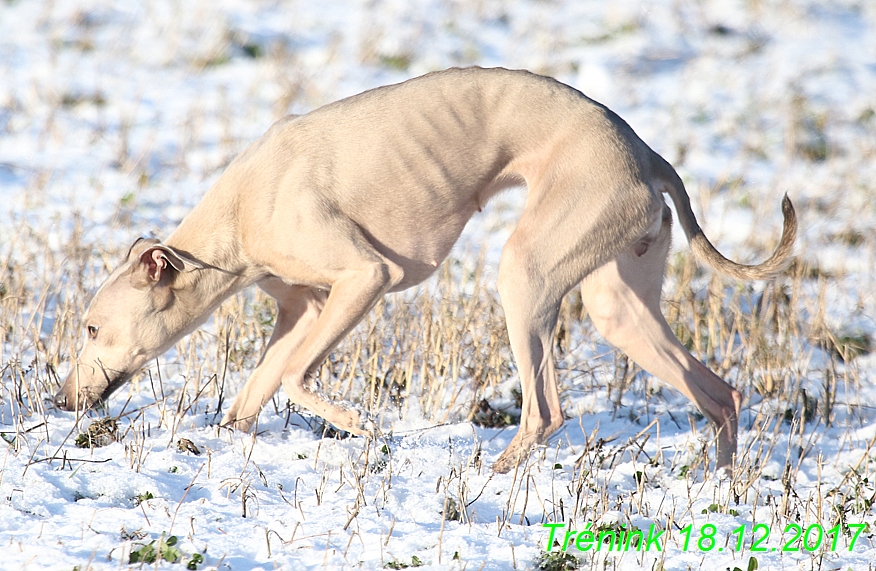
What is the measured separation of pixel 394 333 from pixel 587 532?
2.74 m

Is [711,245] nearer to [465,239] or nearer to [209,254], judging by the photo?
[209,254]

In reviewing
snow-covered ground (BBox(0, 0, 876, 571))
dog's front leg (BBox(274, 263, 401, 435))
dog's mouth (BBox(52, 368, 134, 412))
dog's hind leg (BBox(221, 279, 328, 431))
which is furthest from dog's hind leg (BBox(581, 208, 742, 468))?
dog's mouth (BBox(52, 368, 134, 412))

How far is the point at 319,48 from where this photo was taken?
1323 cm

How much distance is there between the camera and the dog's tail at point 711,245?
198 inches

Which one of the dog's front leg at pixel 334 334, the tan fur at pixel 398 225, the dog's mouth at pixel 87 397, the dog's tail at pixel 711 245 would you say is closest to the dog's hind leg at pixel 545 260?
the tan fur at pixel 398 225

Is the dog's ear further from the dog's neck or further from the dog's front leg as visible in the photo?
the dog's front leg

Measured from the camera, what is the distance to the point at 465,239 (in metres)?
8.97

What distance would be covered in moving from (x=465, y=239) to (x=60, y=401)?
471 cm

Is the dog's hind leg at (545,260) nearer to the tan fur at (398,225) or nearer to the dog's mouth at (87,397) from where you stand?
the tan fur at (398,225)

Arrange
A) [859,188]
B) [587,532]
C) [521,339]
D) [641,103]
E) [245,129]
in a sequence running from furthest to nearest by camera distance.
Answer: [641,103], [245,129], [859,188], [521,339], [587,532]

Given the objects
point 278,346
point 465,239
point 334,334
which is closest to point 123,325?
point 278,346

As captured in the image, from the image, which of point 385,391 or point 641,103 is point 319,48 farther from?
point 385,391

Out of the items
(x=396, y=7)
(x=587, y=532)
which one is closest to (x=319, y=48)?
(x=396, y=7)

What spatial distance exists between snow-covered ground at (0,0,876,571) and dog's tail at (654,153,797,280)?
901 mm
